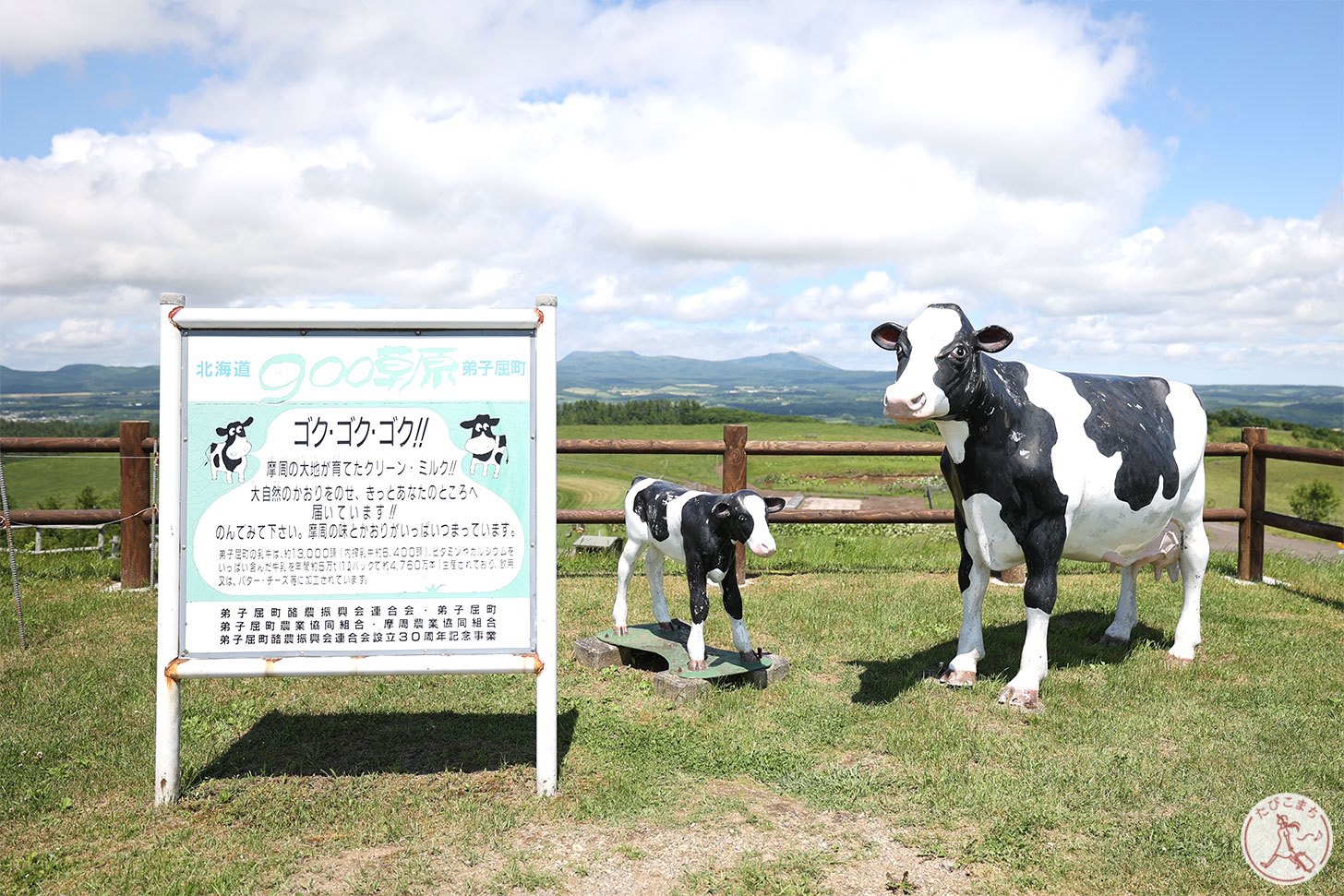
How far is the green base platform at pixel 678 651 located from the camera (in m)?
5.66

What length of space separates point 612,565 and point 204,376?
593 cm

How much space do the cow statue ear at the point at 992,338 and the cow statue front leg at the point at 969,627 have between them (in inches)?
52.0

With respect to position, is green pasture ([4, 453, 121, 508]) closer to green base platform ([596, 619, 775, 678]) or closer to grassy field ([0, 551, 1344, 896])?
green base platform ([596, 619, 775, 678])

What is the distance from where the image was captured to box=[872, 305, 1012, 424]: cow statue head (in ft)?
16.0

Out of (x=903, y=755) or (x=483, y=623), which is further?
(x=903, y=755)

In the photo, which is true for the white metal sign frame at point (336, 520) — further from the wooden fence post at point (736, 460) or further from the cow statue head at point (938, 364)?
the wooden fence post at point (736, 460)

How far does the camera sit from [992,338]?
520cm

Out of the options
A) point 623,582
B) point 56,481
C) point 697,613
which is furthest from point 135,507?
point 56,481

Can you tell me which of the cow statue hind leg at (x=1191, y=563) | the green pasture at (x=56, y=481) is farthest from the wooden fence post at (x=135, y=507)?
the green pasture at (x=56, y=481)

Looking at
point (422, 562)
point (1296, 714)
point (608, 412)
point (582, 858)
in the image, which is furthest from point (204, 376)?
point (608, 412)

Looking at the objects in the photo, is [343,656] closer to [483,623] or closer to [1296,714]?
[483,623]

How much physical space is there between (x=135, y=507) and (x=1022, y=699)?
7.27 metres

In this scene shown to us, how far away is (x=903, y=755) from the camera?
4648 mm

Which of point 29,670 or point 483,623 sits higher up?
point 483,623
